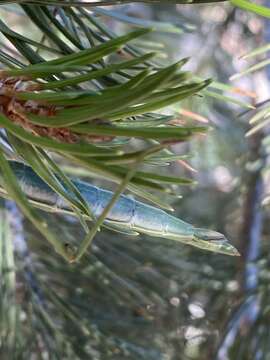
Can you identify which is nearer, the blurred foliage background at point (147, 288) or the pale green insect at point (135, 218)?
the pale green insect at point (135, 218)

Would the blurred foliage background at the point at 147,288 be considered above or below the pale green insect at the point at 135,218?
above

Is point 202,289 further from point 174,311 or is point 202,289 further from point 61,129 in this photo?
point 61,129

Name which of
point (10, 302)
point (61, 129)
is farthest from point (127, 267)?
point (61, 129)

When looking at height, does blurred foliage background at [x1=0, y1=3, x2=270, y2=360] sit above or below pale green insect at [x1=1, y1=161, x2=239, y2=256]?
above

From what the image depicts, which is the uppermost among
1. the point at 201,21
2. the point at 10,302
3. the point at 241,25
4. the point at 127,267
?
the point at 201,21

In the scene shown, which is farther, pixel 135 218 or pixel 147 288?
pixel 147 288

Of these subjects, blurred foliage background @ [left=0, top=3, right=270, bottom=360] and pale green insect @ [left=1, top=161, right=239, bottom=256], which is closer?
pale green insect @ [left=1, top=161, right=239, bottom=256]

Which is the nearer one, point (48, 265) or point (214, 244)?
point (214, 244)

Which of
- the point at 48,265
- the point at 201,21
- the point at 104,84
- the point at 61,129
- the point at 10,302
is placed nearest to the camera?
the point at 61,129
